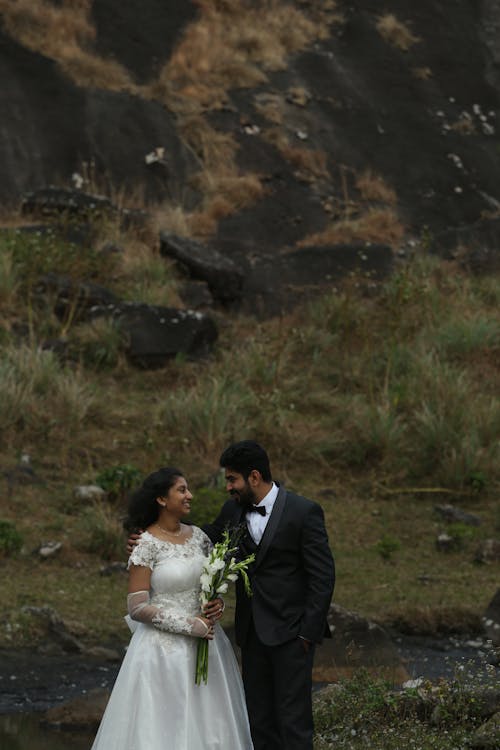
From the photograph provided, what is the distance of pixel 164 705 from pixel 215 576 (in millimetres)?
621

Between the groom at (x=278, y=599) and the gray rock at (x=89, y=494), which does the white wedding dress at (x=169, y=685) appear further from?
the gray rock at (x=89, y=494)

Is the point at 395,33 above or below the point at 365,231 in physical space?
above

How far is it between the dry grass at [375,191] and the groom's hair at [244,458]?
1980 centimetres

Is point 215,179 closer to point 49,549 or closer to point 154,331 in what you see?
point 154,331

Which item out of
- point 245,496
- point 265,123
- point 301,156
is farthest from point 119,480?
point 265,123

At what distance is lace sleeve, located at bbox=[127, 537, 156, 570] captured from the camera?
605 cm

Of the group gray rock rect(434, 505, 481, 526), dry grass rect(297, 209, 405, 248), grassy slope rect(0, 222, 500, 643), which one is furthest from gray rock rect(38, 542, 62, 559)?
dry grass rect(297, 209, 405, 248)

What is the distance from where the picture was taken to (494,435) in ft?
52.5

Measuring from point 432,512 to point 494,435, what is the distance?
1.88 m

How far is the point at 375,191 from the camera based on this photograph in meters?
25.7

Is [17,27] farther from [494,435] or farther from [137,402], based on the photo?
[494,435]

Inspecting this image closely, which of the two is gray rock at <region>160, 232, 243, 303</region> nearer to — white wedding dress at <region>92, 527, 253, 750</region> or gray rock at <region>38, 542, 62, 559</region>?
gray rock at <region>38, 542, 62, 559</region>

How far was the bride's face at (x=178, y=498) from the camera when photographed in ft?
20.1

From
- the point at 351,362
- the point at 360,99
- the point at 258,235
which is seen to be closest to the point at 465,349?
the point at 351,362
